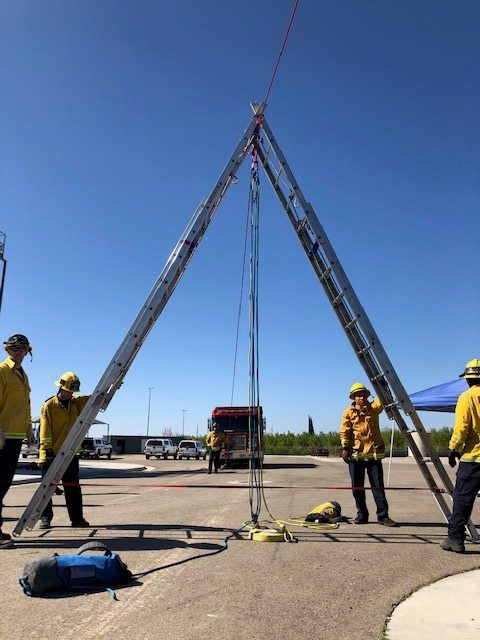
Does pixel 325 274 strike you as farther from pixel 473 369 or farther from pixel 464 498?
pixel 464 498

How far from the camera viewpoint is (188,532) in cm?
689

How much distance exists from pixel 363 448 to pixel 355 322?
201 cm

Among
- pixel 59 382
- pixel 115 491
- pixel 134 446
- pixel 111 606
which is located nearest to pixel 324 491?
pixel 115 491

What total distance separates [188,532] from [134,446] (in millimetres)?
62440

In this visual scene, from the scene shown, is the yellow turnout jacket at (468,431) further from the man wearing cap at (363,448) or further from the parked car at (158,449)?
the parked car at (158,449)

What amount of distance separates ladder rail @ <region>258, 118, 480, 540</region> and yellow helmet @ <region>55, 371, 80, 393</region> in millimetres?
3732

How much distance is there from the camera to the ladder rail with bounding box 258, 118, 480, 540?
22.2ft

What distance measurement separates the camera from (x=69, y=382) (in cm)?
745

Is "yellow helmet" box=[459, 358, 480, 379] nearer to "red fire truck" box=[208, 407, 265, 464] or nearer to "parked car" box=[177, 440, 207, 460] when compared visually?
"red fire truck" box=[208, 407, 265, 464]

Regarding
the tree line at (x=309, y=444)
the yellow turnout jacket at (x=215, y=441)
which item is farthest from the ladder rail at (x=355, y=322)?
the tree line at (x=309, y=444)

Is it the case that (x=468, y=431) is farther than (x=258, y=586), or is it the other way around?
(x=468, y=431)

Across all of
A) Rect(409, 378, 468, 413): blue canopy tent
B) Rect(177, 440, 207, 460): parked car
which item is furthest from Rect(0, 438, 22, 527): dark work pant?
Rect(177, 440, 207, 460): parked car

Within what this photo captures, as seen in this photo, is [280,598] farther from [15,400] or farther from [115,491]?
[115,491]

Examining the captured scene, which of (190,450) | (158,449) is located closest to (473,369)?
(190,450)
